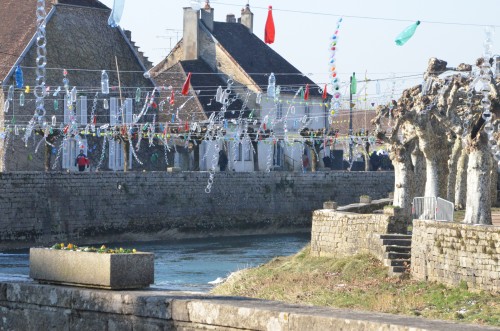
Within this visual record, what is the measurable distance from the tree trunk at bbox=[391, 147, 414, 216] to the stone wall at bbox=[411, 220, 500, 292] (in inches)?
331

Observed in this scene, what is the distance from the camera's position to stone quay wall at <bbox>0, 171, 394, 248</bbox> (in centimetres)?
4284

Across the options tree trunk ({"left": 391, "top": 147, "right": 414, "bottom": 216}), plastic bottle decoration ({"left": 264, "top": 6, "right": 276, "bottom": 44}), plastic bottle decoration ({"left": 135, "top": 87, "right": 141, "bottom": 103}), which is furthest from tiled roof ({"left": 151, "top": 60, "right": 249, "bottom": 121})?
plastic bottle decoration ({"left": 264, "top": 6, "right": 276, "bottom": 44})

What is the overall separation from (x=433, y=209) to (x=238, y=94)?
37664mm

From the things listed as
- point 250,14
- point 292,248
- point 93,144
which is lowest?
point 292,248

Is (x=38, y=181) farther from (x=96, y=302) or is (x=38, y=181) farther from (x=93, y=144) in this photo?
(x=96, y=302)

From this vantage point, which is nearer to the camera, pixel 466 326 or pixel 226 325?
pixel 466 326

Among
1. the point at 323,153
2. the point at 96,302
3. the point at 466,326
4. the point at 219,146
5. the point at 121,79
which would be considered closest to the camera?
the point at 466,326

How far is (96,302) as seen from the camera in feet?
29.9

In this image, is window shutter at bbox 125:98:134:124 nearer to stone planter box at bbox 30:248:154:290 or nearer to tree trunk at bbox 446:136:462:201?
tree trunk at bbox 446:136:462:201

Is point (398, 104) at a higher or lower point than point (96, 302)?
higher

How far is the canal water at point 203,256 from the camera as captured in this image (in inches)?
1276

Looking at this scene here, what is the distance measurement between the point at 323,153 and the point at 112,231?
2280cm

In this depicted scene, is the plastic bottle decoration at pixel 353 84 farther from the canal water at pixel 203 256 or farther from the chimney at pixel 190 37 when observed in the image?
the chimney at pixel 190 37

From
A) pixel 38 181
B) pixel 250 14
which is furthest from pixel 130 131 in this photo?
pixel 250 14
